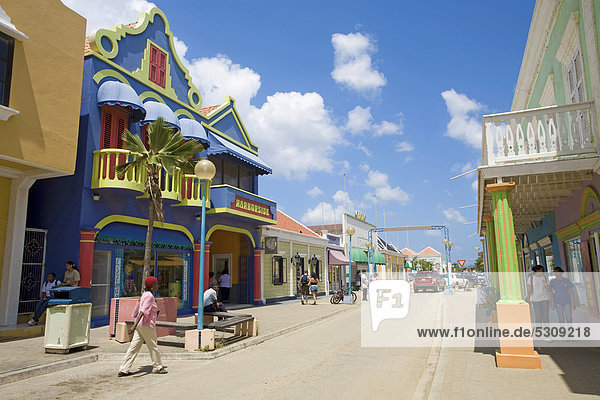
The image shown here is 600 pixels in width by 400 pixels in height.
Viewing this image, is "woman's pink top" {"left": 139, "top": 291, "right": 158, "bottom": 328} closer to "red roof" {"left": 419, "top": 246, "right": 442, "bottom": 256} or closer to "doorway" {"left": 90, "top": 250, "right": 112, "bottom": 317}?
"doorway" {"left": 90, "top": 250, "right": 112, "bottom": 317}

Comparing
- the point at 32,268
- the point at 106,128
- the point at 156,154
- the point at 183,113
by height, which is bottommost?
the point at 32,268

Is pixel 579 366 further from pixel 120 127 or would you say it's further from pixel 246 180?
pixel 246 180

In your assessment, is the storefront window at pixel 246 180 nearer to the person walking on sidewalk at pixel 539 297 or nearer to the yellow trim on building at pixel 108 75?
the yellow trim on building at pixel 108 75

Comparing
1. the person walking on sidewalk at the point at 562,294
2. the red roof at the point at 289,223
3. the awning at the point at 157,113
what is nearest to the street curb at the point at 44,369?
the awning at the point at 157,113

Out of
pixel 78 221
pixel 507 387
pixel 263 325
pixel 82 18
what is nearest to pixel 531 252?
pixel 263 325

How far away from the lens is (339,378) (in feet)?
23.8

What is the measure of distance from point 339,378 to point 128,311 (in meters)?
5.99

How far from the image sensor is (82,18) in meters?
12.6

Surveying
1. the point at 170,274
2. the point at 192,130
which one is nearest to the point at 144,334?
the point at 170,274

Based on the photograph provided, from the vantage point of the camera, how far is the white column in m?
11.5

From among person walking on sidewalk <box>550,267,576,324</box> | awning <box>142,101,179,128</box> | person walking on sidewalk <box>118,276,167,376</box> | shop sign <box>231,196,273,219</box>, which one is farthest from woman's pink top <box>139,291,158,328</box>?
Result: shop sign <box>231,196,273,219</box>

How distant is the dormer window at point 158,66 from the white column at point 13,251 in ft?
20.5

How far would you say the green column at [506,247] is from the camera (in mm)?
8008

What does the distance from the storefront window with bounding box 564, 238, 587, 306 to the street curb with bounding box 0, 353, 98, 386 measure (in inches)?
458
